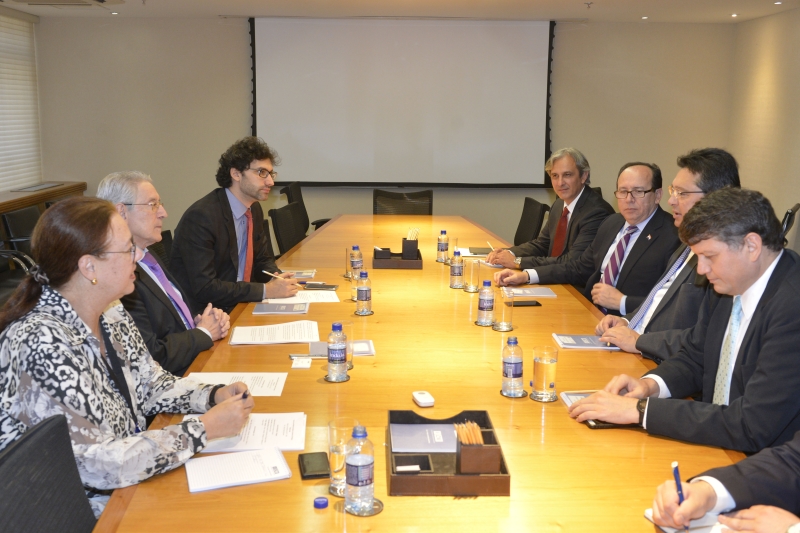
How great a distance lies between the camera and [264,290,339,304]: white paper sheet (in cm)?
360

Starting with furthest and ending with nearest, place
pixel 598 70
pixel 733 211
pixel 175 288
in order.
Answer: pixel 598 70
pixel 175 288
pixel 733 211

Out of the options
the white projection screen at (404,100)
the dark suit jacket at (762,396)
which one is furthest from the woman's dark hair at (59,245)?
the white projection screen at (404,100)

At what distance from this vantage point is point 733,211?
207cm

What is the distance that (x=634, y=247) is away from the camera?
→ 3938mm

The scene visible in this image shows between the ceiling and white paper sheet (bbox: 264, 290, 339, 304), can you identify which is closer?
white paper sheet (bbox: 264, 290, 339, 304)

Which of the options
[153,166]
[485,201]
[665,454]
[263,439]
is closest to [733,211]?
[665,454]

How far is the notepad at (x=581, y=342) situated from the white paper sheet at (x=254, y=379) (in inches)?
43.0

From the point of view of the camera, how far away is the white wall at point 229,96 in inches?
330

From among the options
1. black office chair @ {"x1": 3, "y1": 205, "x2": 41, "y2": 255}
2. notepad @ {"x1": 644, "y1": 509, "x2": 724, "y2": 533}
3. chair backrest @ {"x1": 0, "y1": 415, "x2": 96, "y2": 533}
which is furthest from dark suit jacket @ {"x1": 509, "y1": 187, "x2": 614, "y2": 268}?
black office chair @ {"x1": 3, "y1": 205, "x2": 41, "y2": 255}

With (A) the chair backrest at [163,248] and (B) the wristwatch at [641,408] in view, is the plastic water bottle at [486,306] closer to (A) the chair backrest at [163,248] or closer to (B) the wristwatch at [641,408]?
(B) the wristwatch at [641,408]

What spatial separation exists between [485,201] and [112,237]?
718cm

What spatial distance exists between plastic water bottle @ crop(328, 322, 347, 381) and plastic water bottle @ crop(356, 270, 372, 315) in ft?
2.79

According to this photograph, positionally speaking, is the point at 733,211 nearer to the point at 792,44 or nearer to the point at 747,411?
the point at 747,411

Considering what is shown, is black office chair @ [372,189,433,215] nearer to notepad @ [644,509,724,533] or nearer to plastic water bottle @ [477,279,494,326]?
plastic water bottle @ [477,279,494,326]
